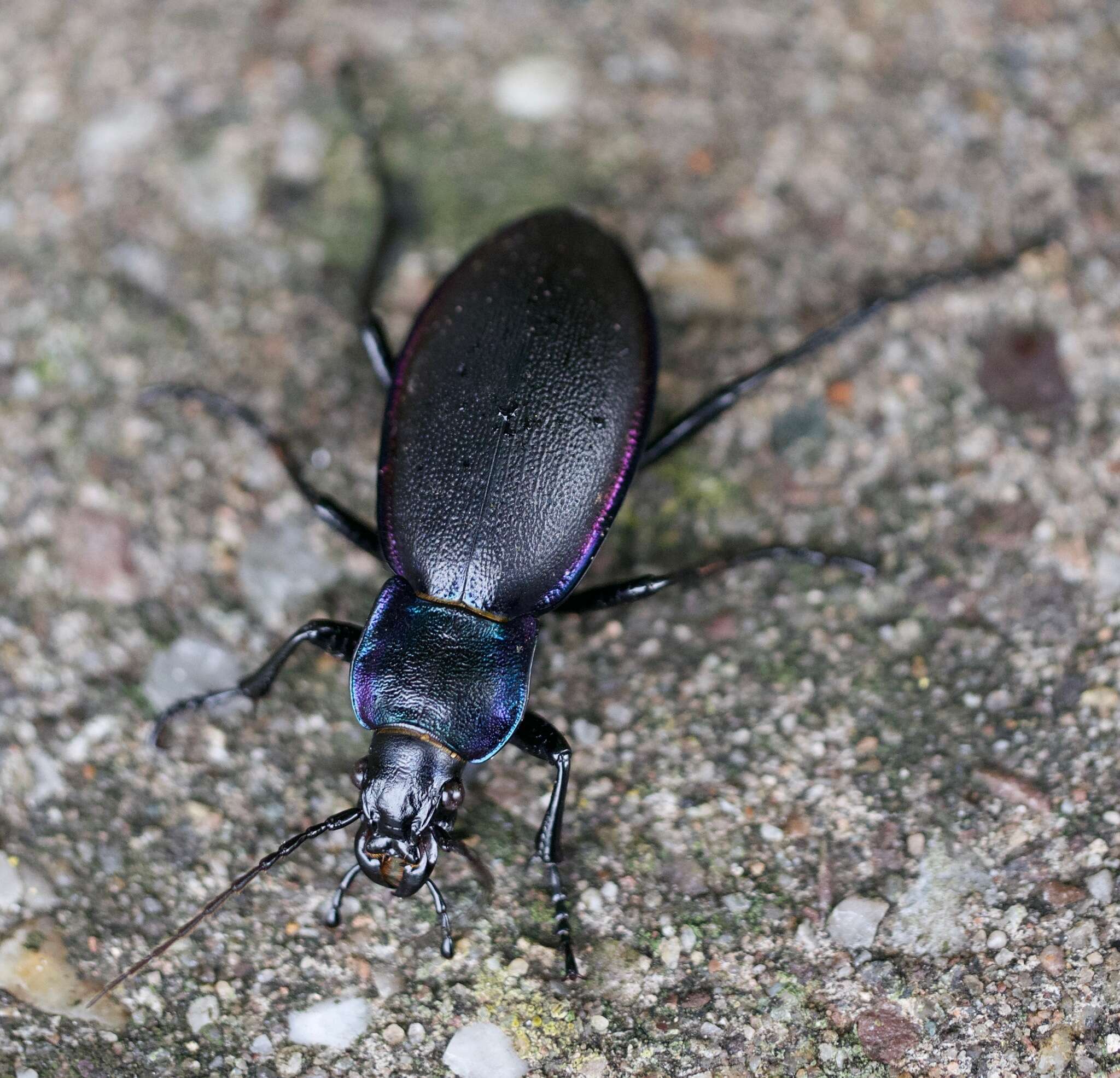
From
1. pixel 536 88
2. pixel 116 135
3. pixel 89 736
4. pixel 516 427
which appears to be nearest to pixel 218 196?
pixel 116 135

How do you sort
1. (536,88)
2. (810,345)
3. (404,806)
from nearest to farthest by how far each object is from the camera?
(404,806)
(810,345)
(536,88)

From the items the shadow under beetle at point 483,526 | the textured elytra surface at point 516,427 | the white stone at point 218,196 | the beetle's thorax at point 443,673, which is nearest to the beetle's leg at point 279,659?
the shadow under beetle at point 483,526

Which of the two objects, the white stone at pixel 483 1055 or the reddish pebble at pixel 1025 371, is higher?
the reddish pebble at pixel 1025 371

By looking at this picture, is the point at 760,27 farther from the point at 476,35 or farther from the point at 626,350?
the point at 626,350

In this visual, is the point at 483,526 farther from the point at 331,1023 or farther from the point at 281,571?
the point at 331,1023

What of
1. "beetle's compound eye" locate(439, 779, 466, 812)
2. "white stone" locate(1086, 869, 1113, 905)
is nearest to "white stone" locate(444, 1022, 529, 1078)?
"beetle's compound eye" locate(439, 779, 466, 812)

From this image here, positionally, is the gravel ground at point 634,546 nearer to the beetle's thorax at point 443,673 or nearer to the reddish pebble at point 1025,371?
the reddish pebble at point 1025,371
